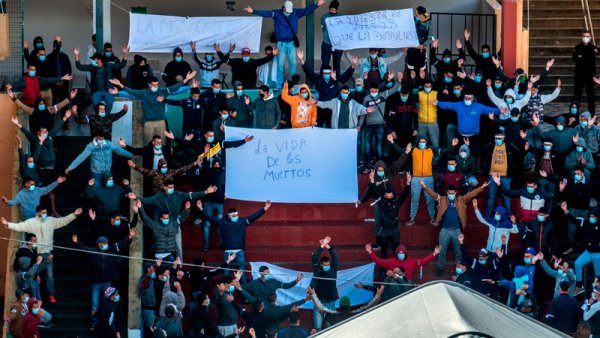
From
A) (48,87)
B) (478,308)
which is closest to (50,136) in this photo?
(48,87)

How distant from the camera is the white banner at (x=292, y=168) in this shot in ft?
83.4

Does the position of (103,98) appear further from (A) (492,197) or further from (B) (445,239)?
(A) (492,197)

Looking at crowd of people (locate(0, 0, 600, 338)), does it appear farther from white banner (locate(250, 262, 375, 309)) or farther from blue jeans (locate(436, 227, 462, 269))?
white banner (locate(250, 262, 375, 309))

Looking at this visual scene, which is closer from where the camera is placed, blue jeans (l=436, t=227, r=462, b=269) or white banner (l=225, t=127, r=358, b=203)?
blue jeans (l=436, t=227, r=462, b=269)

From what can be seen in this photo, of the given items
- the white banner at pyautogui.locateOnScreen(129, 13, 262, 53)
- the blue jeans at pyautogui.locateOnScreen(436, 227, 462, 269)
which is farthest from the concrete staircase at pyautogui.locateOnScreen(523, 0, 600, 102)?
the blue jeans at pyautogui.locateOnScreen(436, 227, 462, 269)

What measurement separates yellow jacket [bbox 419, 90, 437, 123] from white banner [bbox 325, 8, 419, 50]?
1.76 metres

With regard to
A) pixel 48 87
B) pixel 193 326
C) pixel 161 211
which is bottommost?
pixel 193 326

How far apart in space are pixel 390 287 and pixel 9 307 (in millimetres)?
5564

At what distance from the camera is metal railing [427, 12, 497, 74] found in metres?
30.0

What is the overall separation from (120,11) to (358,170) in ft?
22.0

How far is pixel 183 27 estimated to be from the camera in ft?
90.5

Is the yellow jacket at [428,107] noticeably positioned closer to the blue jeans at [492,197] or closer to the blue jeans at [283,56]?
the blue jeans at [492,197]

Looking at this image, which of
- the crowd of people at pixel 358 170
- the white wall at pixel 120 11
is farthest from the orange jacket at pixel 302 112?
the white wall at pixel 120 11

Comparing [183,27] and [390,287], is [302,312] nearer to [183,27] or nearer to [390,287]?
[390,287]
